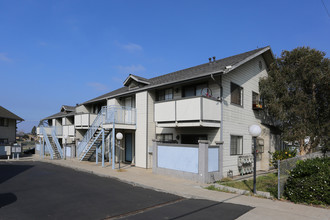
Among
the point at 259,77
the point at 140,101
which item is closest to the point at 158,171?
the point at 140,101

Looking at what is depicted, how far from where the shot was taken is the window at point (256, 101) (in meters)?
16.5

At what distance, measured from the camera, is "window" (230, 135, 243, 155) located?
46.6ft

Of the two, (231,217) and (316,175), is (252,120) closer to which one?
(316,175)

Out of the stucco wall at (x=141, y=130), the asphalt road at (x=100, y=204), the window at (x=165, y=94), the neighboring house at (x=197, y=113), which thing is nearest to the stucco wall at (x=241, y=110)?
the neighboring house at (x=197, y=113)

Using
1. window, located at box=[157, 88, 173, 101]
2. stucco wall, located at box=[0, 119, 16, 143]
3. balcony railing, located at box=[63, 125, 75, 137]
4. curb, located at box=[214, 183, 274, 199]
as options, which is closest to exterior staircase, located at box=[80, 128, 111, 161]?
window, located at box=[157, 88, 173, 101]

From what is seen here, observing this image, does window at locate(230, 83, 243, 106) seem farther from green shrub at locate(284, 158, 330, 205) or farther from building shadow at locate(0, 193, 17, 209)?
building shadow at locate(0, 193, 17, 209)

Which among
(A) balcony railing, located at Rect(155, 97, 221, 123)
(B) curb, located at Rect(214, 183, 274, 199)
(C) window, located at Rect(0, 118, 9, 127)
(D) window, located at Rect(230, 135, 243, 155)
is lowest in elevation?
(B) curb, located at Rect(214, 183, 274, 199)

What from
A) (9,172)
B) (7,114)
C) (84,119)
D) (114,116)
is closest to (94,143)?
(114,116)

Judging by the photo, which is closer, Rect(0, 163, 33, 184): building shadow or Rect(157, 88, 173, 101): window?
Rect(0, 163, 33, 184): building shadow

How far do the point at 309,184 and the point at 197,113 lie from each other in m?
5.79

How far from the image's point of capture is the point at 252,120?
16.5m

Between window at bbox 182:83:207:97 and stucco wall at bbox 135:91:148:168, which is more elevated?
window at bbox 182:83:207:97

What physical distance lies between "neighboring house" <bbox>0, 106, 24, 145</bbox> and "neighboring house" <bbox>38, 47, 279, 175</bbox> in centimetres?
1537

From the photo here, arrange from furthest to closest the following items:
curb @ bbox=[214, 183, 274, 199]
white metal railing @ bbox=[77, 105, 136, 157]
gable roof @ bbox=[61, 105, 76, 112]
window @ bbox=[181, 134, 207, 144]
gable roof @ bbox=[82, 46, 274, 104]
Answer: gable roof @ bbox=[61, 105, 76, 112], white metal railing @ bbox=[77, 105, 136, 157], window @ bbox=[181, 134, 207, 144], gable roof @ bbox=[82, 46, 274, 104], curb @ bbox=[214, 183, 274, 199]
